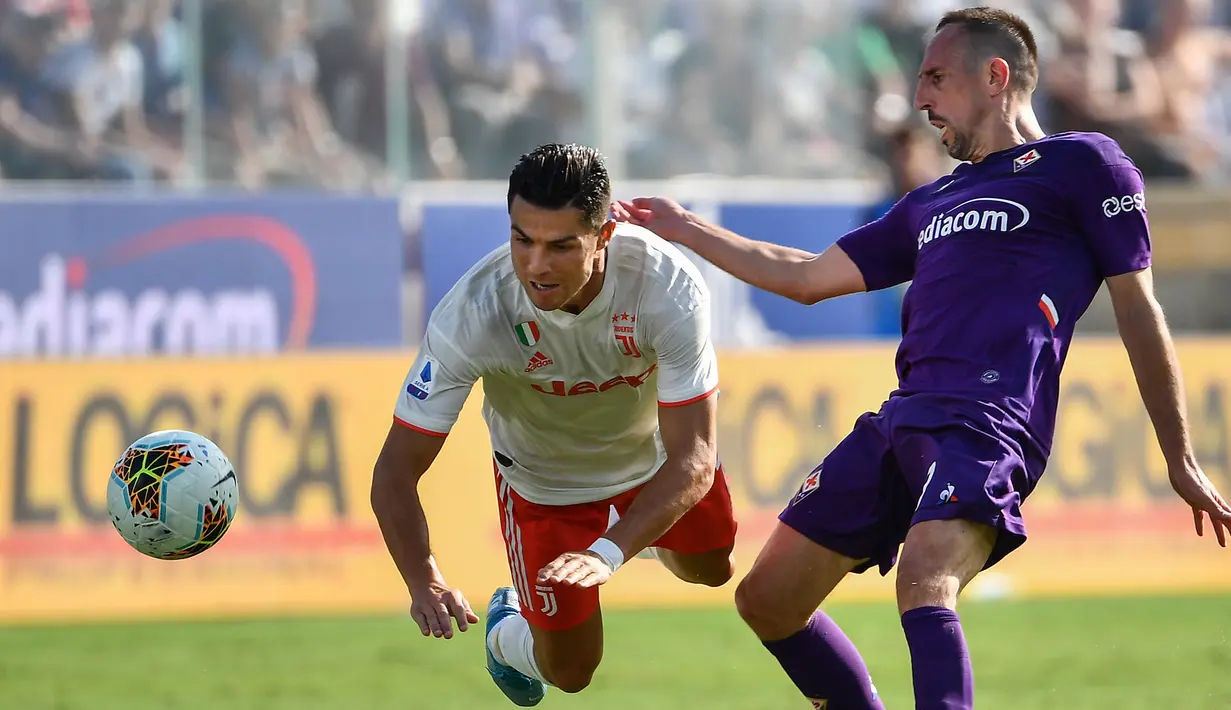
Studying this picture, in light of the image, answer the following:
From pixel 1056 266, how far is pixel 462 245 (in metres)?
9.17

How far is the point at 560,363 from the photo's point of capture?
20.0ft

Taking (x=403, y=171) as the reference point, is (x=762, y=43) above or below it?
above

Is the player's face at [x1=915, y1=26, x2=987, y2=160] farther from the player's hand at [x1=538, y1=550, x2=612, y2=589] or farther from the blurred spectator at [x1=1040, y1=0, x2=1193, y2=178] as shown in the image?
the blurred spectator at [x1=1040, y1=0, x2=1193, y2=178]

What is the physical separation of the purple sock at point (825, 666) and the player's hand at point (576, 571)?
989mm

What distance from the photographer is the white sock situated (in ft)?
22.4

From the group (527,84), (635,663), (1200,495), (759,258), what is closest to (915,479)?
(1200,495)

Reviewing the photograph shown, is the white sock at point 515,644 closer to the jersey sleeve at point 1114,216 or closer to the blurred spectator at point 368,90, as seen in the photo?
the jersey sleeve at point 1114,216

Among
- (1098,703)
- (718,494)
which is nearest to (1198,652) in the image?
(1098,703)

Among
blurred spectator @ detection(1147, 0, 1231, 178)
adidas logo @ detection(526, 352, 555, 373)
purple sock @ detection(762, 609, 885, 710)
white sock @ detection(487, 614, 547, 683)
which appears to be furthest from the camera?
blurred spectator @ detection(1147, 0, 1231, 178)

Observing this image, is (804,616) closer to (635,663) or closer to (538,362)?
(538,362)

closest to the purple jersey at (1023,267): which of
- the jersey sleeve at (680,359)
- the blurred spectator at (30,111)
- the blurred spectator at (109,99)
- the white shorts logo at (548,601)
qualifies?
the jersey sleeve at (680,359)

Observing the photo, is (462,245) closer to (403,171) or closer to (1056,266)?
(403,171)

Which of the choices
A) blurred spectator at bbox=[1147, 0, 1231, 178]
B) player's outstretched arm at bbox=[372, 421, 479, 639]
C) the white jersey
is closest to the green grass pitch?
the white jersey

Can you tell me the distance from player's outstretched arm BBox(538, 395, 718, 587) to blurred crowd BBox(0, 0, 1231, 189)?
335 inches
